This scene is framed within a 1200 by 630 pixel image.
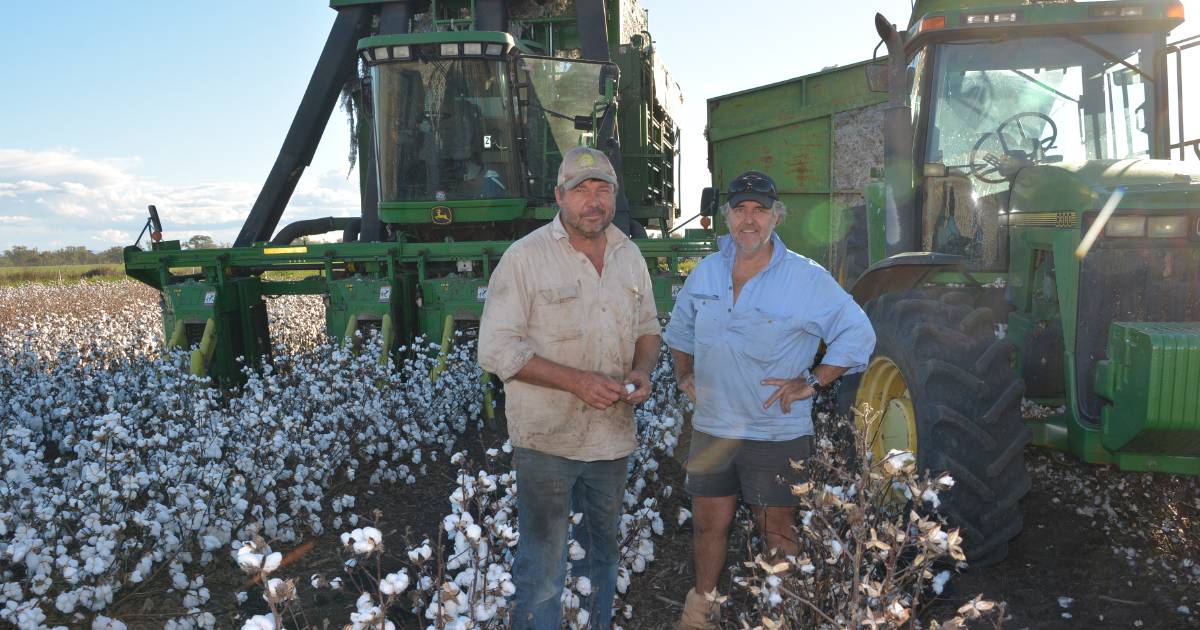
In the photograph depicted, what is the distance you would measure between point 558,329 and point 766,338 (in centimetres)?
82

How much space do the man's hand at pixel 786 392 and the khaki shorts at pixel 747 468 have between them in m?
0.20

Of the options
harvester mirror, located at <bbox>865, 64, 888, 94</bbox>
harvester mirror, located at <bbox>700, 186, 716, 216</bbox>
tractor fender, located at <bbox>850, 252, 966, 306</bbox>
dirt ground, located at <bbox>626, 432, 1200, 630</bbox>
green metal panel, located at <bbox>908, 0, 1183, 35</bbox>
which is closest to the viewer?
dirt ground, located at <bbox>626, 432, 1200, 630</bbox>

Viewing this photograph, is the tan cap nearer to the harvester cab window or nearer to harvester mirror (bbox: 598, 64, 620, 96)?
the harvester cab window

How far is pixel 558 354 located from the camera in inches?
127

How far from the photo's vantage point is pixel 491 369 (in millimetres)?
3047

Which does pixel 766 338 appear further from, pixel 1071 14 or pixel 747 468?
pixel 1071 14

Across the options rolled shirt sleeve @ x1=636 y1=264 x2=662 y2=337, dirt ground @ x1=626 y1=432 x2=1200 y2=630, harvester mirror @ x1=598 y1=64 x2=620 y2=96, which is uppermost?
harvester mirror @ x1=598 y1=64 x2=620 y2=96

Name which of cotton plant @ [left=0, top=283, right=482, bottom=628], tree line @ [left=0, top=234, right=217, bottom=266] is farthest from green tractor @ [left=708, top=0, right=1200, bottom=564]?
tree line @ [left=0, top=234, right=217, bottom=266]

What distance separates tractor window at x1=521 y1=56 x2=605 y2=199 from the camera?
32.8 feet

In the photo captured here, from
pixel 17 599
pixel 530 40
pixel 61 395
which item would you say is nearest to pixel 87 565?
pixel 17 599

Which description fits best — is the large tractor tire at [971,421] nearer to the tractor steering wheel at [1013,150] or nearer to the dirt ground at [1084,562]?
the dirt ground at [1084,562]

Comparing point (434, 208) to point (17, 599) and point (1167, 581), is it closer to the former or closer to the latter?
point (17, 599)

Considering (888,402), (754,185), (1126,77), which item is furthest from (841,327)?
(1126,77)

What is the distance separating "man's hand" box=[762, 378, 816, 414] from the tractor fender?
5.13ft
